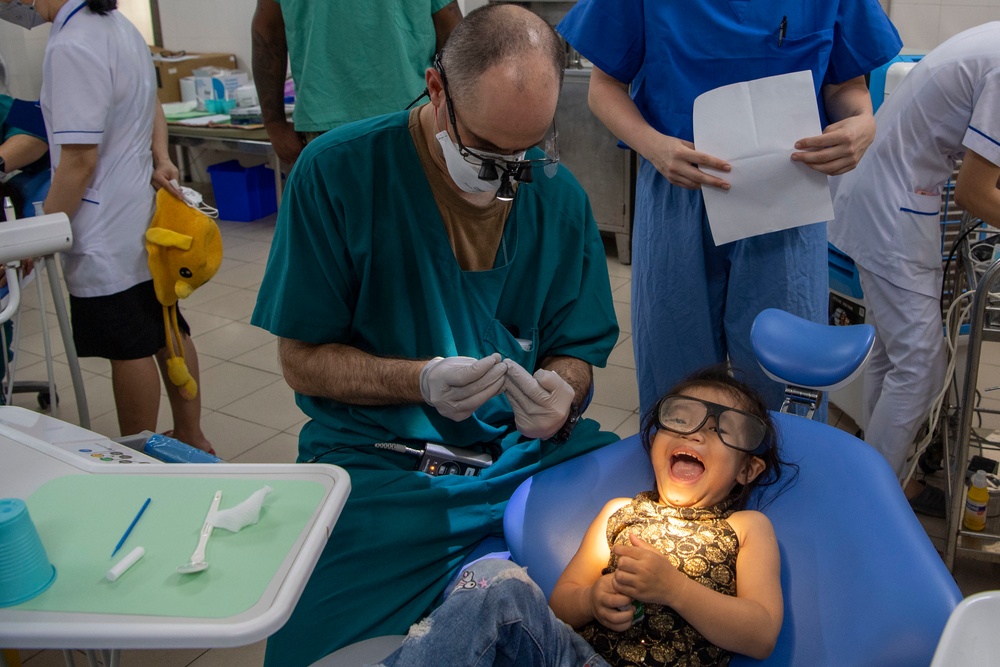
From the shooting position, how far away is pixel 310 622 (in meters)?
1.29

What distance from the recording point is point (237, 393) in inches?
132

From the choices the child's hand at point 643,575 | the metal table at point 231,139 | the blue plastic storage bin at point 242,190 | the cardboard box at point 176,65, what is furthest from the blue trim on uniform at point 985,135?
the cardboard box at point 176,65

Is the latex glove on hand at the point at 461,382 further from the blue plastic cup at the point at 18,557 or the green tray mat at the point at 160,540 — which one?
the blue plastic cup at the point at 18,557

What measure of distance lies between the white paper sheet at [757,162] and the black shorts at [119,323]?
1.69 m

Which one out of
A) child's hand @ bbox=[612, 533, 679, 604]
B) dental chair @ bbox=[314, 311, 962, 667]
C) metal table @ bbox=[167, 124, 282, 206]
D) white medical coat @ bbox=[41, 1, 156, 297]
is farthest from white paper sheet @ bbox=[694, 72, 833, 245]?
metal table @ bbox=[167, 124, 282, 206]

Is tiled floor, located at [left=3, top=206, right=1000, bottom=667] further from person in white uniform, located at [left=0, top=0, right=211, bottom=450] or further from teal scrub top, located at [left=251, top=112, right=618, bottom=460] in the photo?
teal scrub top, located at [left=251, top=112, right=618, bottom=460]

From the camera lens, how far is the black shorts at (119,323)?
247 cm

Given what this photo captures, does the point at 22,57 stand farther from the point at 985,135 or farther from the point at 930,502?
the point at 930,502

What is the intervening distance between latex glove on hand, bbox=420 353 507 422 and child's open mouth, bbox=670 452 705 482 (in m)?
0.38

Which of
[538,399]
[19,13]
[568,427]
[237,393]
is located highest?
[19,13]

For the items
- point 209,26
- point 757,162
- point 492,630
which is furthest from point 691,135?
point 209,26

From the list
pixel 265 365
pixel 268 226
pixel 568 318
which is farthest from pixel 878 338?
pixel 268 226

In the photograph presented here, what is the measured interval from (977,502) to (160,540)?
6.57 ft

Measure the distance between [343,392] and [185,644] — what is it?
625mm
